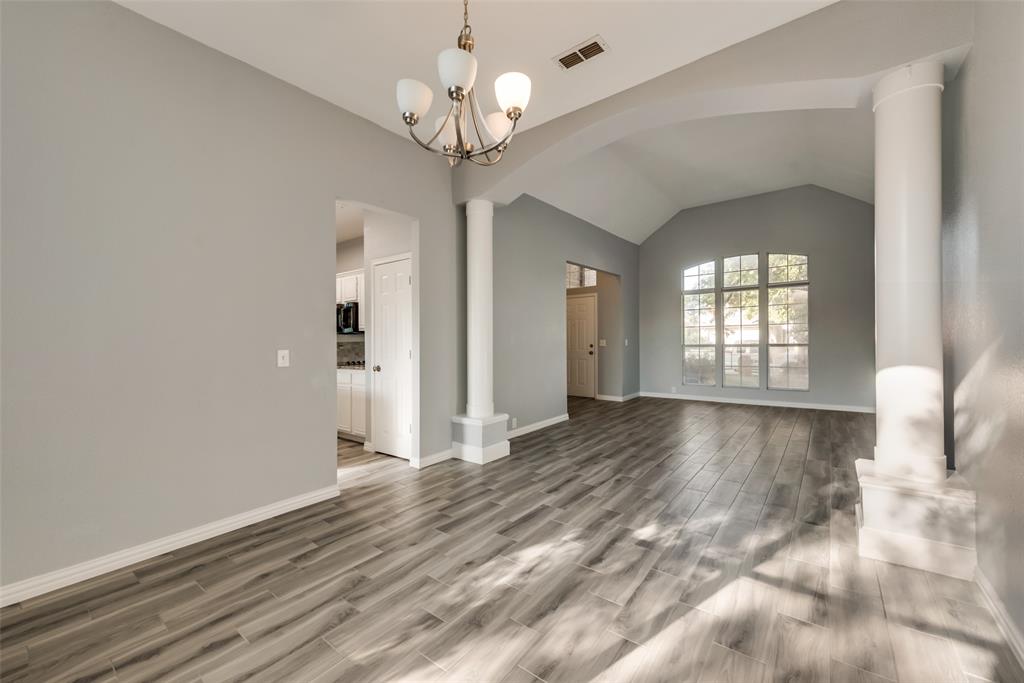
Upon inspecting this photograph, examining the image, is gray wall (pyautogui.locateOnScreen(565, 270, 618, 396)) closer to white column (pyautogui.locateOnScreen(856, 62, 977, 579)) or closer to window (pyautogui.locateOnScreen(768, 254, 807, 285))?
window (pyautogui.locateOnScreen(768, 254, 807, 285))

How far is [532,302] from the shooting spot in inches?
226

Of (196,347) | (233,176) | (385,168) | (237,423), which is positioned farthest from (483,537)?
(385,168)

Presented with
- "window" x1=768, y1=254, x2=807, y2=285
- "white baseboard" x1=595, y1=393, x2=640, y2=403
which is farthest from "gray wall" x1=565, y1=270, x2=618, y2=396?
"window" x1=768, y1=254, x2=807, y2=285

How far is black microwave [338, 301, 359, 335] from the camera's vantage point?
5.84m

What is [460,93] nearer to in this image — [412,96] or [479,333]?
[412,96]

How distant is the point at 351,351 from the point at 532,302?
9.81 feet

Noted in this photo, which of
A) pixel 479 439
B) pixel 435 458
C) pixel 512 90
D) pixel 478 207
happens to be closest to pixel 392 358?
pixel 435 458

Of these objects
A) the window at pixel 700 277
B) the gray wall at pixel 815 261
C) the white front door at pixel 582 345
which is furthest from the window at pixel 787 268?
the white front door at pixel 582 345

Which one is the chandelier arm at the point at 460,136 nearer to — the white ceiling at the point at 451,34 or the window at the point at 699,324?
the white ceiling at the point at 451,34

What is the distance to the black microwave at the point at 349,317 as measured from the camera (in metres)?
5.84

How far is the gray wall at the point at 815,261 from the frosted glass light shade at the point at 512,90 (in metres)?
7.24

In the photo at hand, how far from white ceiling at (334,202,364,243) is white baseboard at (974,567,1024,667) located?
6.01 meters

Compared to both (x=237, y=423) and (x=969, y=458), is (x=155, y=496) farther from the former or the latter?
(x=969, y=458)

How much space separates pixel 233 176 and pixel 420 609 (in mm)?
2982
